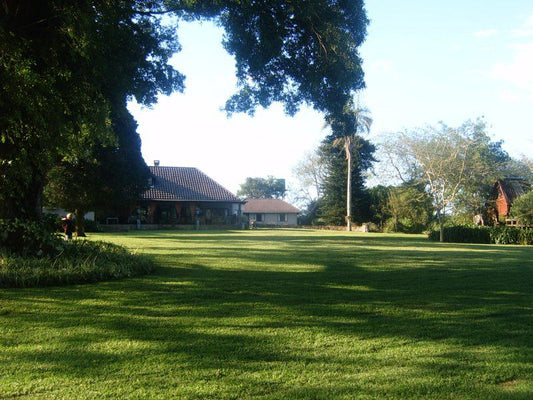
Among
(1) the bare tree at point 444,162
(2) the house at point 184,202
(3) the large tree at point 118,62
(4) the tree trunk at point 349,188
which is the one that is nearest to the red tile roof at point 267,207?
(4) the tree trunk at point 349,188

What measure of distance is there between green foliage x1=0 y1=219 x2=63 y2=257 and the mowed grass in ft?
7.59

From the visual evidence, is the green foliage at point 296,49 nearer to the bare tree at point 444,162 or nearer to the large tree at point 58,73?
the large tree at point 58,73

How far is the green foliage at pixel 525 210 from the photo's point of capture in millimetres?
31716

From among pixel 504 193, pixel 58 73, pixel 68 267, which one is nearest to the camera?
pixel 58 73

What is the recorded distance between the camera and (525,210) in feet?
105

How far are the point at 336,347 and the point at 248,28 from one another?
26.9 ft

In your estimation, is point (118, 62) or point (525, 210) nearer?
point (118, 62)

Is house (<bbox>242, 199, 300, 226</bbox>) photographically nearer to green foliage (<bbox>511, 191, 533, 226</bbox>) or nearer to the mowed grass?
green foliage (<bbox>511, 191, 533, 226</bbox>)

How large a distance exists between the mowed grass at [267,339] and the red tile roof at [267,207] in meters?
65.3

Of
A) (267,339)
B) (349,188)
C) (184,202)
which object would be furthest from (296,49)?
(349,188)

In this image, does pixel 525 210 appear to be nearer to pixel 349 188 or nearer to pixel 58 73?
pixel 349 188

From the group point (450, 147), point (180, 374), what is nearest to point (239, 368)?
point (180, 374)

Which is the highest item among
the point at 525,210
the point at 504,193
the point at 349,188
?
the point at 349,188

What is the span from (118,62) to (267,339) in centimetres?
706
